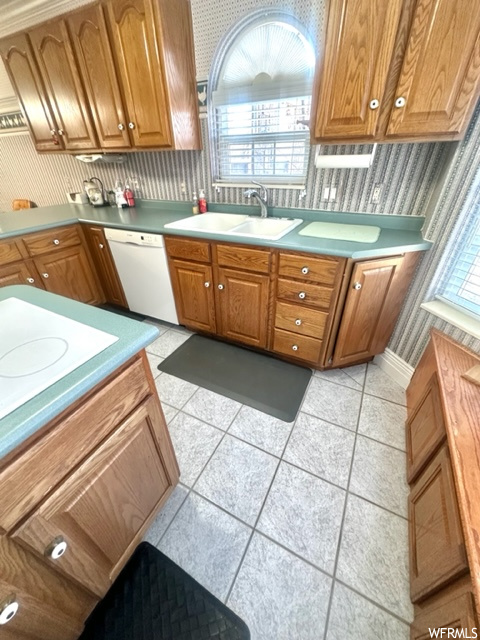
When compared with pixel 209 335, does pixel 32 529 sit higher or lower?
higher

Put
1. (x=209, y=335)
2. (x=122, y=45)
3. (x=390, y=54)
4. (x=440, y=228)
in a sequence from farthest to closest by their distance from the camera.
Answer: (x=209, y=335), (x=122, y=45), (x=440, y=228), (x=390, y=54)

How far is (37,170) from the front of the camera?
3.22 metres

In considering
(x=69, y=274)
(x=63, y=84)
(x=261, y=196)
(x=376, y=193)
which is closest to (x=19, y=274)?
(x=69, y=274)

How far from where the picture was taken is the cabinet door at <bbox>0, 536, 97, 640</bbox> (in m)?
0.55

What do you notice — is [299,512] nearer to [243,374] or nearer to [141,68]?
[243,374]

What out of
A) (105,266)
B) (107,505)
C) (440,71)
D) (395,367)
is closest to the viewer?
(107,505)

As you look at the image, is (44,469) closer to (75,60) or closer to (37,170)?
(75,60)

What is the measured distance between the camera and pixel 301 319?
1724mm

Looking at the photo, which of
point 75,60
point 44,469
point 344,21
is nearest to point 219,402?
point 44,469

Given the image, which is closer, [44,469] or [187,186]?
[44,469]

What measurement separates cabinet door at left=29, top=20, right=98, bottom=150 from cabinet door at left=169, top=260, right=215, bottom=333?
1339mm

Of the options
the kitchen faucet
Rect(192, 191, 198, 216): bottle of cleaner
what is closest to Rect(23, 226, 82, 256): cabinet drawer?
Rect(192, 191, 198, 216): bottle of cleaner

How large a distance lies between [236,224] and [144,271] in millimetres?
861

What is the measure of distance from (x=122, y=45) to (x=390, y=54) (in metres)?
1.65
